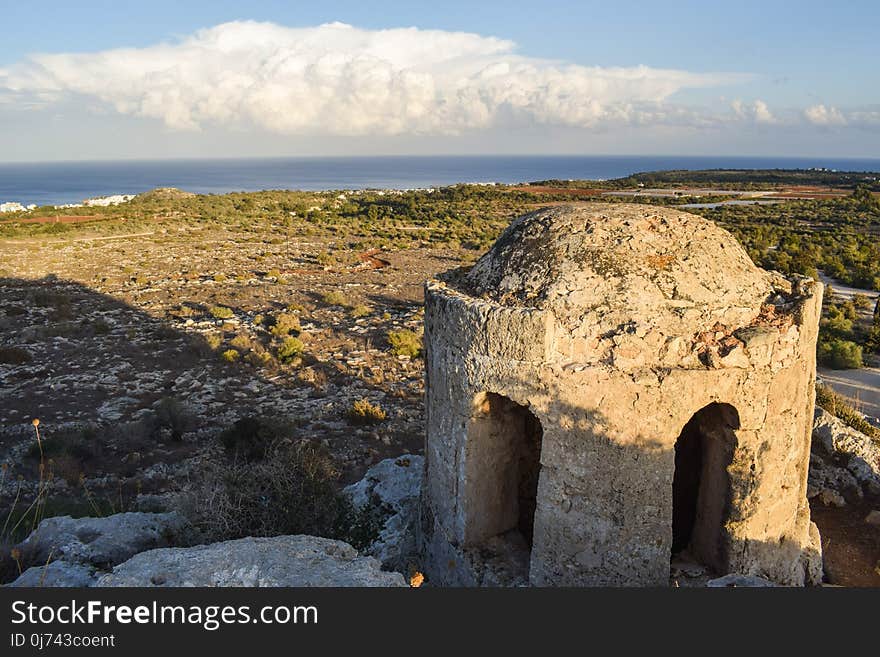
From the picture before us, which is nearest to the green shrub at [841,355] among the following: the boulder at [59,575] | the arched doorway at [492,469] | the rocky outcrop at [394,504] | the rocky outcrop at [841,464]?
the rocky outcrop at [841,464]

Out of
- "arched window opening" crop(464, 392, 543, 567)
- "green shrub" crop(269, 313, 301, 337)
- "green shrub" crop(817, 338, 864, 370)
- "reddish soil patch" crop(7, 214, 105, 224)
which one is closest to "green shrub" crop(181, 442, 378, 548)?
"arched window opening" crop(464, 392, 543, 567)

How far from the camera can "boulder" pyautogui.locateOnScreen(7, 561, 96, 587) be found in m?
4.72

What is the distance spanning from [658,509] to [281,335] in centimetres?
1276

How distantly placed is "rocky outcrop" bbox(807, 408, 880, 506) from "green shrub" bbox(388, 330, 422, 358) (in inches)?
340

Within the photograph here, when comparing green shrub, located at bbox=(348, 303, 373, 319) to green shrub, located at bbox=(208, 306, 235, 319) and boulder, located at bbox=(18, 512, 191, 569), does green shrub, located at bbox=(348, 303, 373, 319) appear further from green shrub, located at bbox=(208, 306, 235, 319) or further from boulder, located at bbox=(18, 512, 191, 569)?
boulder, located at bbox=(18, 512, 191, 569)

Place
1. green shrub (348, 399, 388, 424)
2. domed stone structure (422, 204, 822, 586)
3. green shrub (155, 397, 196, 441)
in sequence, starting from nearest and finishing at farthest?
domed stone structure (422, 204, 822, 586), green shrub (155, 397, 196, 441), green shrub (348, 399, 388, 424)

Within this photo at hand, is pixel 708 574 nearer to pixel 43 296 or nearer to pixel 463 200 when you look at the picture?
pixel 43 296

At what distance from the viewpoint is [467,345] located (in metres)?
4.89

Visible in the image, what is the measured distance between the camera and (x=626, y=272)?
473cm

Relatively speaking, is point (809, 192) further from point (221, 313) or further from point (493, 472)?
point (493, 472)

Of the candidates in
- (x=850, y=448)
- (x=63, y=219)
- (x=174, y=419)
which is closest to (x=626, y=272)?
(x=850, y=448)

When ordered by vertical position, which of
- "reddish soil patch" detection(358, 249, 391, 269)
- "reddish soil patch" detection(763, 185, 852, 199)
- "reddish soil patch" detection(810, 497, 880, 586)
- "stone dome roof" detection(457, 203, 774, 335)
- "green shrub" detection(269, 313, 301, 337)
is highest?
"reddish soil patch" detection(763, 185, 852, 199)

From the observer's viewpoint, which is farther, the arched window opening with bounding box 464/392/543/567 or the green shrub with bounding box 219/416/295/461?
the green shrub with bounding box 219/416/295/461

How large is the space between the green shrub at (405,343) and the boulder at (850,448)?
858 centimetres
